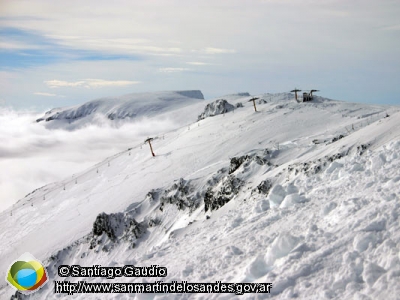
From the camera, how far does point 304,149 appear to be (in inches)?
884

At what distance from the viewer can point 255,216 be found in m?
11.4

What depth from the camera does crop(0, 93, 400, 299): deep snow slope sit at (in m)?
6.84

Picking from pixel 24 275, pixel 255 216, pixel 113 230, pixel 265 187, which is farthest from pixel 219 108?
pixel 24 275

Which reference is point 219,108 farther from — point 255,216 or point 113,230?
point 255,216

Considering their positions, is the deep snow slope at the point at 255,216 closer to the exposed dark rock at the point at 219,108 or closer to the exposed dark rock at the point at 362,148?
the exposed dark rock at the point at 362,148

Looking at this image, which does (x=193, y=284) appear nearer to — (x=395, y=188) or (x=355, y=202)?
(x=355, y=202)

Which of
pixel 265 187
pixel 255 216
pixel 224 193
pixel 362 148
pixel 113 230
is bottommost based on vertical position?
pixel 113 230

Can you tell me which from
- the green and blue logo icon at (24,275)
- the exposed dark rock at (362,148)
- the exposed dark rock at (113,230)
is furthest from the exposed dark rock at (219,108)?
the green and blue logo icon at (24,275)

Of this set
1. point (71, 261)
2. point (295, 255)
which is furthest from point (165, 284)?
point (71, 261)

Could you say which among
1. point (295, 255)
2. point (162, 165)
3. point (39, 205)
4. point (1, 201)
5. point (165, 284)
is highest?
point (295, 255)

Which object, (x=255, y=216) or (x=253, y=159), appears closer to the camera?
(x=255, y=216)

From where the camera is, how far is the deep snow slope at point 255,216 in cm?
684

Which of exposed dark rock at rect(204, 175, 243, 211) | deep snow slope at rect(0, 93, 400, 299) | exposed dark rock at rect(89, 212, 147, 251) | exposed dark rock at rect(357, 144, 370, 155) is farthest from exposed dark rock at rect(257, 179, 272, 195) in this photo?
exposed dark rock at rect(89, 212, 147, 251)

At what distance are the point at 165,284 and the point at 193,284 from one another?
75 centimetres
